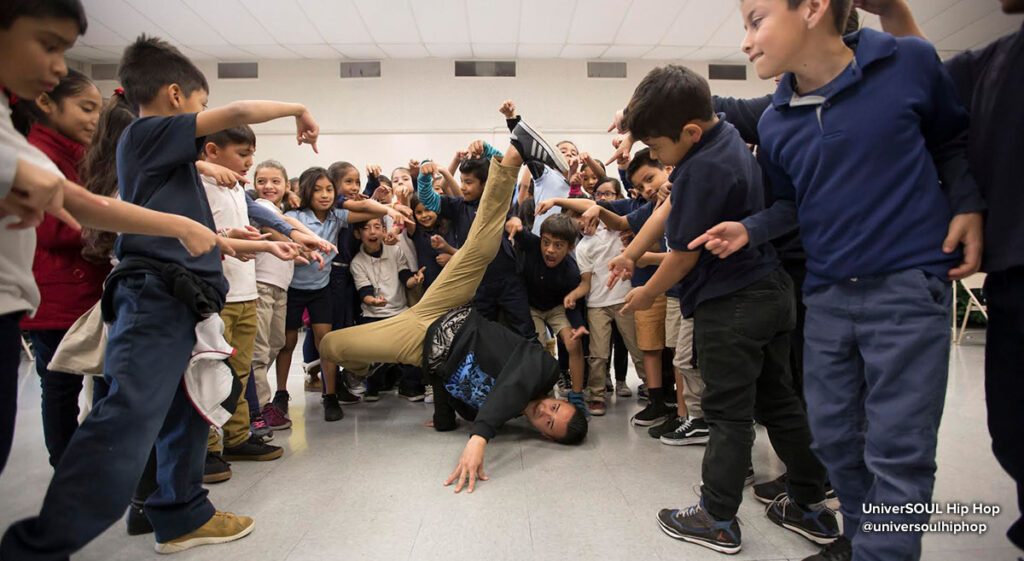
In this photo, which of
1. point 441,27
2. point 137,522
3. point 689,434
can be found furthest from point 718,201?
point 441,27

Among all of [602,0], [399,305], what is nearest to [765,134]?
[399,305]

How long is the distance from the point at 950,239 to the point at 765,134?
1.43ft

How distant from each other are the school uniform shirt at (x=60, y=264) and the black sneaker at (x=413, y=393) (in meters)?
1.68

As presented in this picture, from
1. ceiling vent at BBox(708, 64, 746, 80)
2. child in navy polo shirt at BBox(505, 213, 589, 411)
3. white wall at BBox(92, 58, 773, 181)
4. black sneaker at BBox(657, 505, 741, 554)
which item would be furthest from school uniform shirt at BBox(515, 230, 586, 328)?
ceiling vent at BBox(708, 64, 746, 80)

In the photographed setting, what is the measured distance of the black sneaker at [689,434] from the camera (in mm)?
2219

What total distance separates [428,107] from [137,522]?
6.87 metres

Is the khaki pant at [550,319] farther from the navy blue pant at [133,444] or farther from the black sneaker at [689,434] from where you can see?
the navy blue pant at [133,444]

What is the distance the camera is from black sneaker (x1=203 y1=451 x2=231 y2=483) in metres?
1.91

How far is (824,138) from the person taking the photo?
3.64 ft

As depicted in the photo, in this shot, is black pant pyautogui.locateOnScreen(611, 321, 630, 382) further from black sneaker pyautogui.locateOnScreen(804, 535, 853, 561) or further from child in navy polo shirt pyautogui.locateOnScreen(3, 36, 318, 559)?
child in navy polo shirt pyautogui.locateOnScreen(3, 36, 318, 559)

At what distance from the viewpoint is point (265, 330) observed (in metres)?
2.46

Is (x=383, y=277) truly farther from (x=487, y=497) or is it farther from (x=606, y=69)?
(x=606, y=69)

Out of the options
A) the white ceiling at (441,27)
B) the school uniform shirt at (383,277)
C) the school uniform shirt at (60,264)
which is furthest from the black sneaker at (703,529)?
the white ceiling at (441,27)

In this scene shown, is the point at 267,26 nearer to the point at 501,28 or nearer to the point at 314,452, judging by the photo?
the point at 501,28
